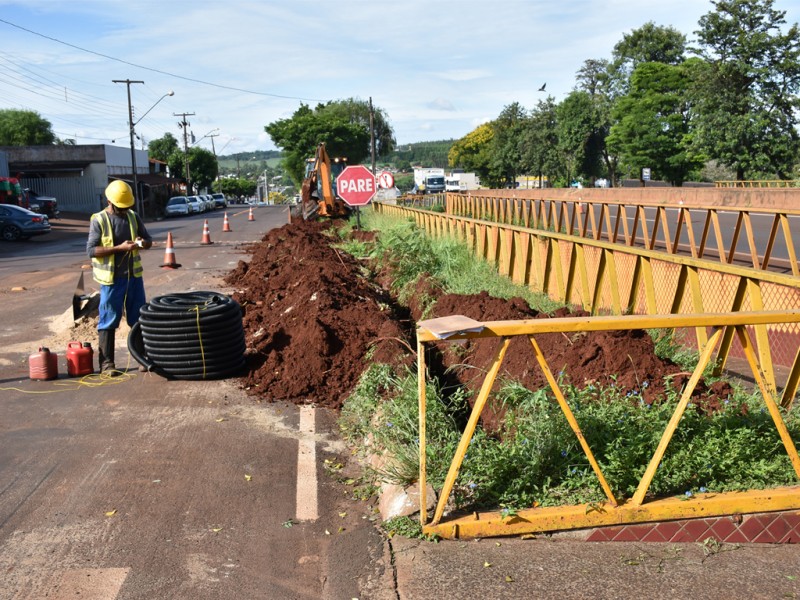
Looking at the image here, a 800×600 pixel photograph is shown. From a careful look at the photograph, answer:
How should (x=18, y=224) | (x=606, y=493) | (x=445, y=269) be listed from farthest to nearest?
(x=18, y=224) → (x=445, y=269) → (x=606, y=493)

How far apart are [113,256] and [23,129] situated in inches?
3225

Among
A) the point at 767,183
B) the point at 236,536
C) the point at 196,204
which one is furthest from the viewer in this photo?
the point at 196,204

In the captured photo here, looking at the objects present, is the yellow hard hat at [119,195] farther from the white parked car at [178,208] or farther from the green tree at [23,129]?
the green tree at [23,129]

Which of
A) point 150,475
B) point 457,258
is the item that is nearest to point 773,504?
point 150,475

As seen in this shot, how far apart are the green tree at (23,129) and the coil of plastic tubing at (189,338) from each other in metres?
79.0

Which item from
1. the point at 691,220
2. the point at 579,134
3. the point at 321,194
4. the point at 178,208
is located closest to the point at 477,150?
the point at 579,134

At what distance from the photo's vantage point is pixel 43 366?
788 cm

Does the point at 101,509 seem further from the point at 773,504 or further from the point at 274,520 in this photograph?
the point at 773,504

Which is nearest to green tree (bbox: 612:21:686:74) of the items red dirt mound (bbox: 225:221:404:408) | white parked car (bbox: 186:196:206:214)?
white parked car (bbox: 186:196:206:214)

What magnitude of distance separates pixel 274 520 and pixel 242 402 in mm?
2557

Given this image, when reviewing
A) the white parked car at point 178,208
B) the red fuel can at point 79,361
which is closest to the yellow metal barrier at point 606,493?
the red fuel can at point 79,361

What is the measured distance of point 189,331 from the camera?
7.51 m

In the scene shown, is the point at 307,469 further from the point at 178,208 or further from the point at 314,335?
the point at 178,208

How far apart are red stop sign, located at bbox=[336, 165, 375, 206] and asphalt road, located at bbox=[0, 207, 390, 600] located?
11.7m
